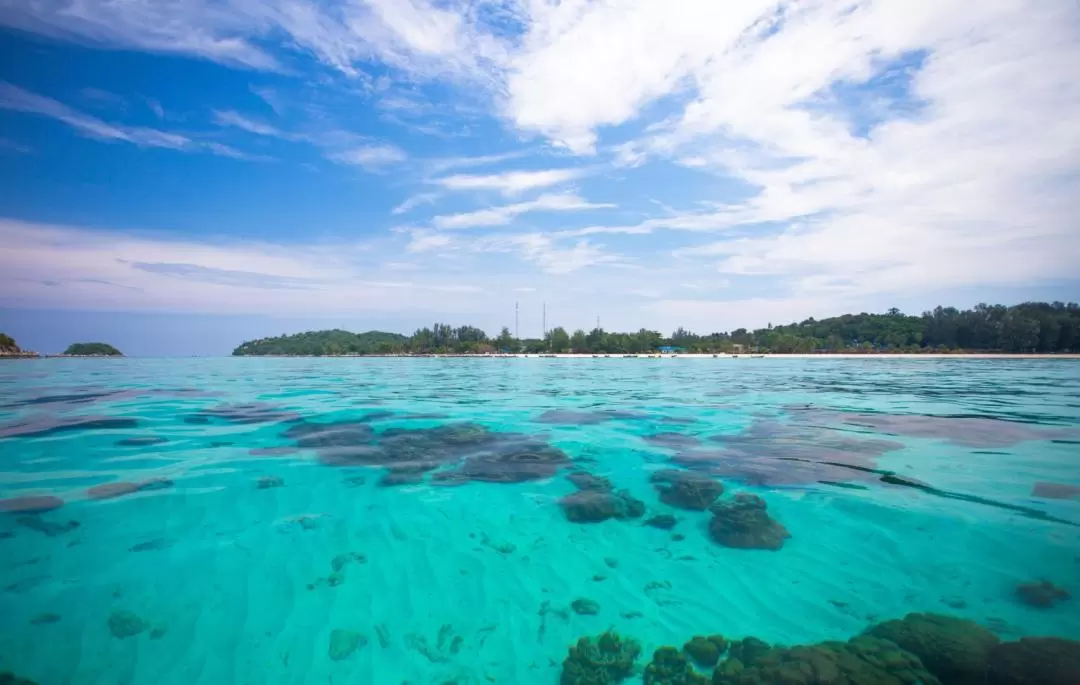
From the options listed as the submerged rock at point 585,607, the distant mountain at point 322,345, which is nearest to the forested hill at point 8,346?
the distant mountain at point 322,345

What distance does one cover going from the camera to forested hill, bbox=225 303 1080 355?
257 feet

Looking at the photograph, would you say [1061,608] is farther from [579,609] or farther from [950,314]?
[950,314]

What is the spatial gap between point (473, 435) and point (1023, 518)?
10.6 meters

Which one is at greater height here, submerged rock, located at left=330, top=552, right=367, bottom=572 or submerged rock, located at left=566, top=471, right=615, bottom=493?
submerged rock, located at left=566, top=471, right=615, bottom=493

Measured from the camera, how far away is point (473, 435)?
12500 mm

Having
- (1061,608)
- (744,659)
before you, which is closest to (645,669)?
(744,659)

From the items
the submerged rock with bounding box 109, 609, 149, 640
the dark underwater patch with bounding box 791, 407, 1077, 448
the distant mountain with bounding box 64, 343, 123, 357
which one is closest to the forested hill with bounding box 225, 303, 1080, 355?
the distant mountain with bounding box 64, 343, 123, 357

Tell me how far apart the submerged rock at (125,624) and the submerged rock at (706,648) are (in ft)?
17.1

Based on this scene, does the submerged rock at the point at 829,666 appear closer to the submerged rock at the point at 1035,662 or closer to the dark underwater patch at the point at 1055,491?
the submerged rock at the point at 1035,662

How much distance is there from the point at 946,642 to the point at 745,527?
252 centimetres

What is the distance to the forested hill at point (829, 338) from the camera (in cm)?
7819

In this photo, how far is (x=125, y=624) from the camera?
4383 millimetres

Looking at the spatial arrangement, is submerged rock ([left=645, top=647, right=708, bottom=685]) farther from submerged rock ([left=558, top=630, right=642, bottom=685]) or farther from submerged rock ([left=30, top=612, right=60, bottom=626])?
submerged rock ([left=30, top=612, right=60, bottom=626])

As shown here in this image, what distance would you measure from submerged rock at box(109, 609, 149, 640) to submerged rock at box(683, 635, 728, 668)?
17.1 ft
